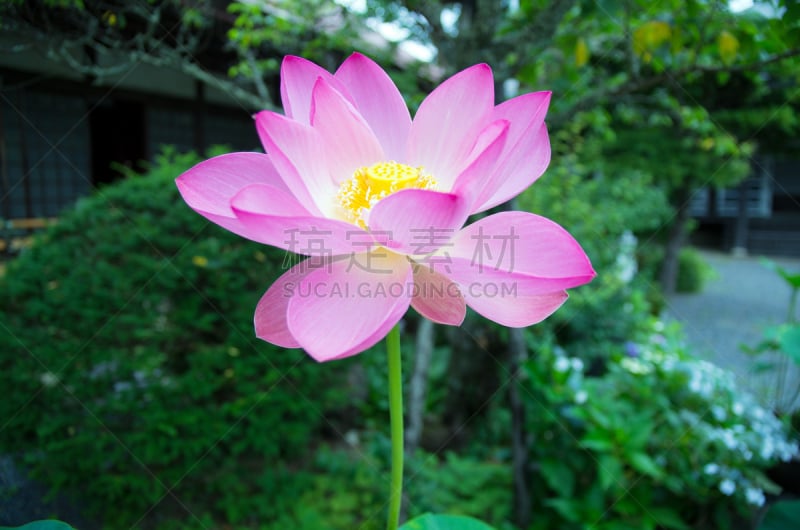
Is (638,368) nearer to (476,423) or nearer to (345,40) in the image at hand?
(476,423)

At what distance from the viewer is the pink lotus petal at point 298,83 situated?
40cm

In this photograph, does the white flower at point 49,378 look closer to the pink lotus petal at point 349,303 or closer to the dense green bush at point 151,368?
the dense green bush at point 151,368

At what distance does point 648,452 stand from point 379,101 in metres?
1.62

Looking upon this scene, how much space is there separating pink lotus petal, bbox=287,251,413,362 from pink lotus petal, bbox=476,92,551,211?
9 cm

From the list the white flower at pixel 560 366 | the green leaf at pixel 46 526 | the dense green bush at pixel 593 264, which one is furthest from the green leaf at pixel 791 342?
the dense green bush at pixel 593 264

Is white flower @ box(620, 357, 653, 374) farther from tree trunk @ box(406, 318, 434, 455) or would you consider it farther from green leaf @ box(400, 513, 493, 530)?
green leaf @ box(400, 513, 493, 530)

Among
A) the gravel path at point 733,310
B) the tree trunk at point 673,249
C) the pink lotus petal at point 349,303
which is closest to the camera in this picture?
the pink lotus petal at point 349,303

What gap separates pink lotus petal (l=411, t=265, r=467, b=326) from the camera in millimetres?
347

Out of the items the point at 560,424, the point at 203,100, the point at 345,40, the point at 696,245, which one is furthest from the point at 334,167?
the point at 696,245

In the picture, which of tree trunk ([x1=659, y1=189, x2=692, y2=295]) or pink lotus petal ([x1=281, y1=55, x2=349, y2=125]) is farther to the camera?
tree trunk ([x1=659, y1=189, x2=692, y2=295])

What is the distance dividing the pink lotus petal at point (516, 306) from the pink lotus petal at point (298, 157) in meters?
0.13

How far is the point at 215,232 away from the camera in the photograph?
60.6 inches

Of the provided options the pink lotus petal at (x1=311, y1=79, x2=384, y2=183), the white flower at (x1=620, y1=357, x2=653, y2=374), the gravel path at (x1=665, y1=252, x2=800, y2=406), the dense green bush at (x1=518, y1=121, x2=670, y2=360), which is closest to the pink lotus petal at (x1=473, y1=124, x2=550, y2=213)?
the pink lotus petal at (x1=311, y1=79, x2=384, y2=183)

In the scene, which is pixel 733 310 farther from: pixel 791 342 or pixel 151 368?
pixel 151 368
